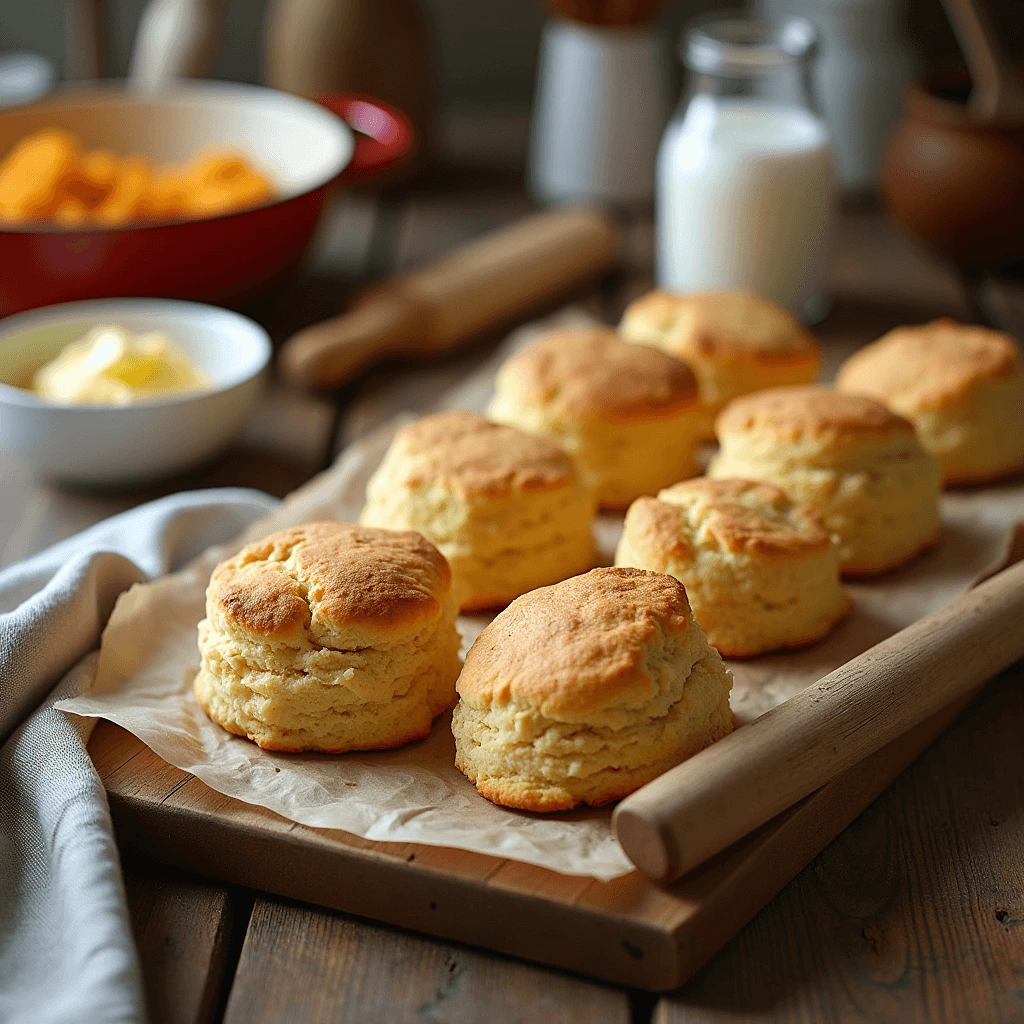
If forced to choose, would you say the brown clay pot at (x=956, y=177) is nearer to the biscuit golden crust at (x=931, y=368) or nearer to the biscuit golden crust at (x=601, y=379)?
the biscuit golden crust at (x=931, y=368)

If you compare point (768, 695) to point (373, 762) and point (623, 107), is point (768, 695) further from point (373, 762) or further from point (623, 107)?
point (623, 107)

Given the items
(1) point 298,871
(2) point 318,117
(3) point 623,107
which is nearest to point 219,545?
(1) point 298,871

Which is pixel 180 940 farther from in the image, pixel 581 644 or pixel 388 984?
pixel 581 644

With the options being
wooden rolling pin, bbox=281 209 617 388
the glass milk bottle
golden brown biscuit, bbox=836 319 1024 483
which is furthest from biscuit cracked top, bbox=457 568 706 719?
the glass milk bottle

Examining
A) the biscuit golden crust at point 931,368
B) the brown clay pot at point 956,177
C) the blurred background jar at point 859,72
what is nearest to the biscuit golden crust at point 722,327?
the biscuit golden crust at point 931,368

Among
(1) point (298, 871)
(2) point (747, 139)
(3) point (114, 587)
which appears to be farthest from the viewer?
(2) point (747, 139)

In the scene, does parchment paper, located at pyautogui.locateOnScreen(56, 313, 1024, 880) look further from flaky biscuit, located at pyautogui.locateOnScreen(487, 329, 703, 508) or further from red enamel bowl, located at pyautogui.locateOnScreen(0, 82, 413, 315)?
red enamel bowl, located at pyautogui.locateOnScreen(0, 82, 413, 315)
